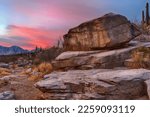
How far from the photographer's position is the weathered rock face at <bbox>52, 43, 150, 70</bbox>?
11.8 metres

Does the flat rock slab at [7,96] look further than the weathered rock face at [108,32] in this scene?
No

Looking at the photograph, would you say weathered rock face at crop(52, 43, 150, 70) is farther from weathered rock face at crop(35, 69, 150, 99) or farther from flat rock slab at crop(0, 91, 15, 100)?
flat rock slab at crop(0, 91, 15, 100)

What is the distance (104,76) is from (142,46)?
323 cm

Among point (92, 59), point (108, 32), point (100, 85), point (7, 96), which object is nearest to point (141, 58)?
point (92, 59)

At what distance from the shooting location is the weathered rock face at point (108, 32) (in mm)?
12758

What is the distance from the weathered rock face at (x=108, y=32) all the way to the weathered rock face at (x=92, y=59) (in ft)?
1.57

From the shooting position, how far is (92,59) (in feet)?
40.2

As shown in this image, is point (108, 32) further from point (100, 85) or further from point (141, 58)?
point (100, 85)

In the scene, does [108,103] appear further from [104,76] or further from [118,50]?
[118,50]

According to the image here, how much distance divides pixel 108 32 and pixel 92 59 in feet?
4.64

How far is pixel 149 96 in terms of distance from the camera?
8.89 metres

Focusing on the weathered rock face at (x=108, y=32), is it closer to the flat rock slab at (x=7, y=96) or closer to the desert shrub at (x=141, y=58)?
the desert shrub at (x=141, y=58)

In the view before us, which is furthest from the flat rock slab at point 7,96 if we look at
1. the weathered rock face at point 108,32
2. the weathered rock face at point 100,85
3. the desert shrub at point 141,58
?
the desert shrub at point 141,58

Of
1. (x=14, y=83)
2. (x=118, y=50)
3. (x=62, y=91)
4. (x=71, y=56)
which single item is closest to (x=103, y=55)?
(x=118, y=50)
